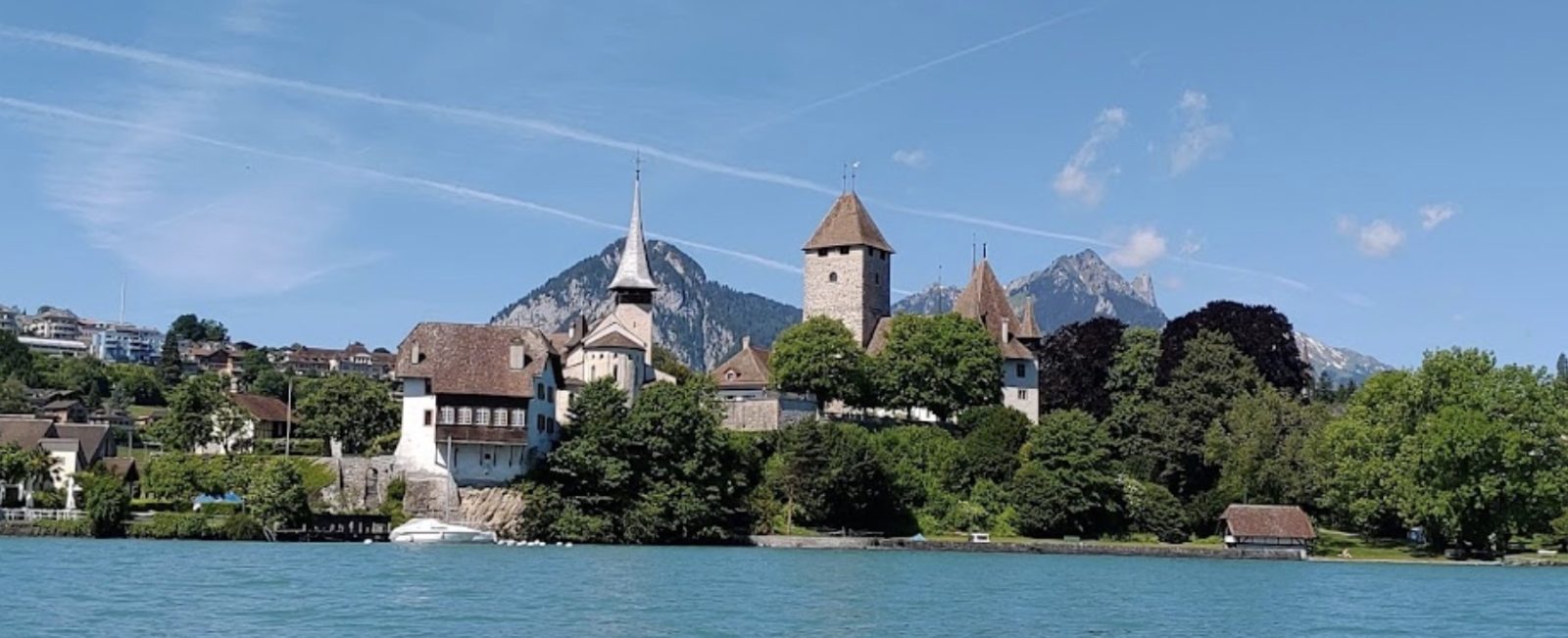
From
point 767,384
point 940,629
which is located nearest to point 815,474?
point 767,384

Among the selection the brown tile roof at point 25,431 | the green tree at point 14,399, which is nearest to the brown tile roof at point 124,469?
the brown tile roof at point 25,431

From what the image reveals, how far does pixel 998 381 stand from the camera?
81188 millimetres

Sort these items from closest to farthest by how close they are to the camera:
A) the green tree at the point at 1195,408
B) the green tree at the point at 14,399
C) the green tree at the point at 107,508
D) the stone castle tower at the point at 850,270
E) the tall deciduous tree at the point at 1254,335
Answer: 1. the green tree at the point at 107,508
2. the green tree at the point at 1195,408
3. the tall deciduous tree at the point at 1254,335
4. the stone castle tower at the point at 850,270
5. the green tree at the point at 14,399

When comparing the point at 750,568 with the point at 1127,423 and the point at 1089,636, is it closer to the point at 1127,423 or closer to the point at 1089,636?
the point at 1089,636

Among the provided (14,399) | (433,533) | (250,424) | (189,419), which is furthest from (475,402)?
(14,399)

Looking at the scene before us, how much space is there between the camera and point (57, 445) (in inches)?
3014

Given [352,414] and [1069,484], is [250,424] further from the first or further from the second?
[1069,484]

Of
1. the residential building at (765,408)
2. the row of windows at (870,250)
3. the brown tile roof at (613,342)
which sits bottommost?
the residential building at (765,408)

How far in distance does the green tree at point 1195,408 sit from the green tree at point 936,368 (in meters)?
8.53

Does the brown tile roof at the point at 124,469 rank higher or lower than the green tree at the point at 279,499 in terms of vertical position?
higher

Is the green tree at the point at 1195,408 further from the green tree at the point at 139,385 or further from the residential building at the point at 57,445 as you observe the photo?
the green tree at the point at 139,385

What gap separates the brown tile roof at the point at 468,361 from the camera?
66.6 m

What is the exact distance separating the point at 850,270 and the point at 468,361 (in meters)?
28.8

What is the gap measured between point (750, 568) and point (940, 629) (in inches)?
698
